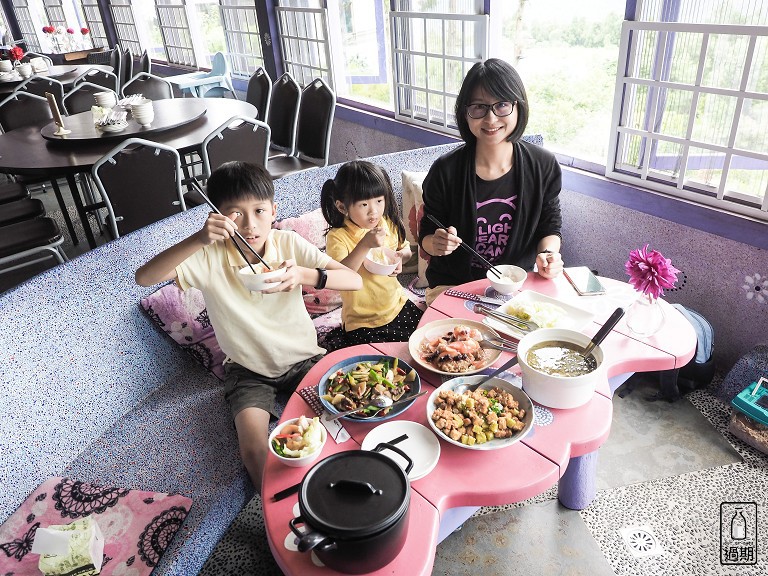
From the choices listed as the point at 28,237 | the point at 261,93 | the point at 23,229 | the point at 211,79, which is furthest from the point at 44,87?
the point at 28,237

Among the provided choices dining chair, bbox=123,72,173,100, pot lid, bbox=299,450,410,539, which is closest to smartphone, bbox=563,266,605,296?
pot lid, bbox=299,450,410,539

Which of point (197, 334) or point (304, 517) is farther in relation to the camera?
point (197, 334)

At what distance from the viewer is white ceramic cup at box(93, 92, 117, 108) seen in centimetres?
372

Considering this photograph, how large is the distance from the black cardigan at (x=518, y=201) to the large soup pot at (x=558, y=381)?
2.61ft

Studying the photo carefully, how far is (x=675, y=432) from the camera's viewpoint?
6.61ft

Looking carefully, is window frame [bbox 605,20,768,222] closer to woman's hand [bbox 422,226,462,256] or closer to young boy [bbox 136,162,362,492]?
woman's hand [bbox 422,226,462,256]

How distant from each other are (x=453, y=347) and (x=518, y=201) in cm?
82

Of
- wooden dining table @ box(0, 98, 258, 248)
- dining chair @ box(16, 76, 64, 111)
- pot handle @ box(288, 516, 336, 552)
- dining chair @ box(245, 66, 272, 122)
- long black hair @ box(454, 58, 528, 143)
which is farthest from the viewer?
dining chair @ box(16, 76, 64, 111)

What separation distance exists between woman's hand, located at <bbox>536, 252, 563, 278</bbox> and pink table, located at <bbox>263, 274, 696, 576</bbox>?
298mm

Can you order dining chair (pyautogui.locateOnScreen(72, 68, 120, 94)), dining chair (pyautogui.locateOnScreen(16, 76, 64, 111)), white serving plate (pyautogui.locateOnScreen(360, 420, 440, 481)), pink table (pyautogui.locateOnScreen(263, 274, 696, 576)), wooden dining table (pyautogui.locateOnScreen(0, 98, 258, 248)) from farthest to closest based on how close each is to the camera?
dining chair (pyautogui.locateOnScreen(72, 68, 120, 94)) → dining chair (pyautogui.locateOnScreen(16, 76, 64, 111)) → wooden dining table (pyautogui.locateOnScreen(0, 98, 258, 248)) → white serving plate (pyautogui.locateOnScreen(360, 420, 440, 481)) → pink table (pyautogui.locateOnScreen(263, 274, 696, 576))

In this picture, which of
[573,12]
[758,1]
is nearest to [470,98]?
[758,1]

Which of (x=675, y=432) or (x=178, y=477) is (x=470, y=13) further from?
(x=178, y=477)

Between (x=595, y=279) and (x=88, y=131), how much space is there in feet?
10.8

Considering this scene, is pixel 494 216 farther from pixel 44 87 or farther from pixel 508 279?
pixel 44 87
